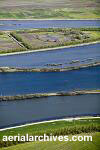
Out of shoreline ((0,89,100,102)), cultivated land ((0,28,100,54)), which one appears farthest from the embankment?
cultivated land ((0,28,100,54))

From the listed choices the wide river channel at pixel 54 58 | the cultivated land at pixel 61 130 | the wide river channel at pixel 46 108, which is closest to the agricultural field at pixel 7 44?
the wide river channel at pixel 54 58

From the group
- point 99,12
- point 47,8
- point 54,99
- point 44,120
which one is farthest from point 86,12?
point 44,120

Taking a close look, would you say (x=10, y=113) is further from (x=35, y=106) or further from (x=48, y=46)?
(x=48, y=46)

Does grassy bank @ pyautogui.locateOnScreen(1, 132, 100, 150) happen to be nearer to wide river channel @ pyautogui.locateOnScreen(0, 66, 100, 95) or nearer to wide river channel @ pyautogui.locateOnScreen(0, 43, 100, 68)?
wide river channel @ pyautogui.locateOnScreen(0, 66, 100, 95)

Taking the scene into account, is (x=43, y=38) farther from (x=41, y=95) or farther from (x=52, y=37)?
(x=41, y=95)

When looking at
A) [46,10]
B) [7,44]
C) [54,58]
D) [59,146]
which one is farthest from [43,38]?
[59,146]

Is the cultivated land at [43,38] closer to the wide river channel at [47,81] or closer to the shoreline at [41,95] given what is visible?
the wide river channel at [47,81]
